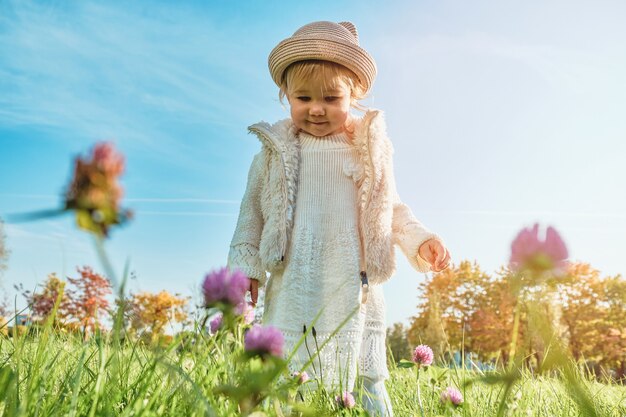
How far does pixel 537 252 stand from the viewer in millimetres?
764

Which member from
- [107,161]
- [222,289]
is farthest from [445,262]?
[107,161]

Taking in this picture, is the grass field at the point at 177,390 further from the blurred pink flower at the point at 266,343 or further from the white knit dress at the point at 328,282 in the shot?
the white knit dress at the point at 328,282

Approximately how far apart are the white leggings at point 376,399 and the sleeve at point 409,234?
568 millimetres

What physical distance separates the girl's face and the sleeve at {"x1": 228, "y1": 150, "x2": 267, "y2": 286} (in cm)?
32

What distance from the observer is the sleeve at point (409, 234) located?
263 cm

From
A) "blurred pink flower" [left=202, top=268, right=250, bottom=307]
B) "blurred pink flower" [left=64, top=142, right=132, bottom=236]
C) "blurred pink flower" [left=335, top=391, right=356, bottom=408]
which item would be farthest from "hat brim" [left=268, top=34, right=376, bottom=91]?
"blurred pink flower" [left=64, top=142, right=132, bottom=236]

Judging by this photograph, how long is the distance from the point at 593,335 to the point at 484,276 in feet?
8.52

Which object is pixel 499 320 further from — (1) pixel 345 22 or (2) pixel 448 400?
(2) pixel 448 400

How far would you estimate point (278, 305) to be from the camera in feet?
8.48

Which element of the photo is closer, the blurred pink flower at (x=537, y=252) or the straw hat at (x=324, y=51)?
the blurred pink flower at (x=537, y=252)

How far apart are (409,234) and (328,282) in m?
0.46

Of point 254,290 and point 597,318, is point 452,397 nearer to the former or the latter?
point 254,290

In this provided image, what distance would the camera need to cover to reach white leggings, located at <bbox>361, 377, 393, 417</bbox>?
2298 millimetres

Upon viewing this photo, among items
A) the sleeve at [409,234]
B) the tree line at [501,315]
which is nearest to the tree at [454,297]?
the tree line at [501,315]
